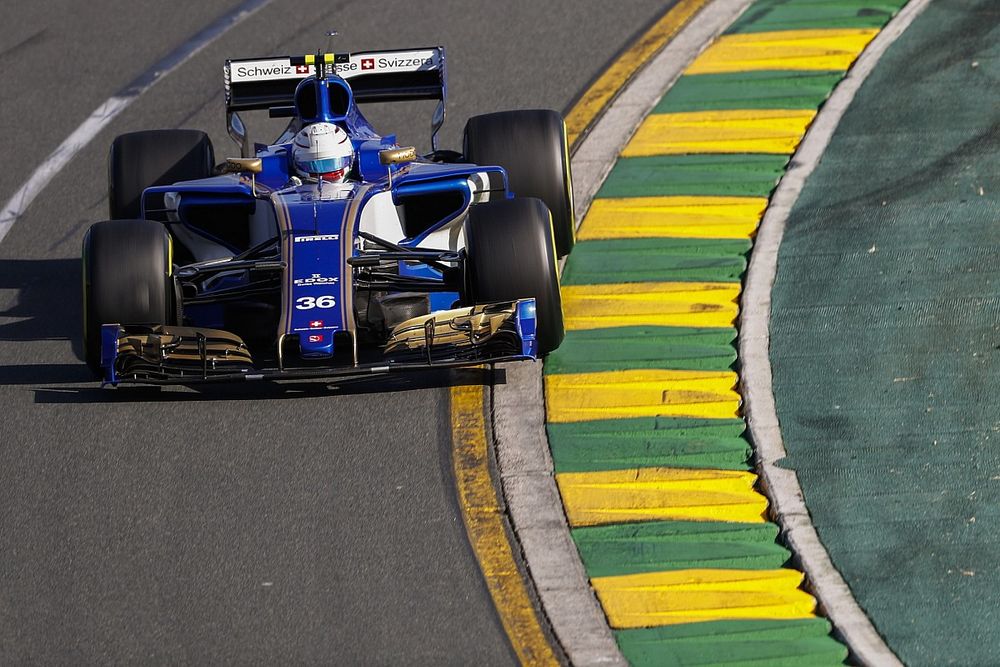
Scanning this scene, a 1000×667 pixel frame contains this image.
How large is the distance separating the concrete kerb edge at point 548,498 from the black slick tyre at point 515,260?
1.38 ft

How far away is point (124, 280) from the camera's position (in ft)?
28.4

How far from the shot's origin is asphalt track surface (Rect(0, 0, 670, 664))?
7.00m

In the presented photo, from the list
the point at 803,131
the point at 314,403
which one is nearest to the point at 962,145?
the point at 803,131

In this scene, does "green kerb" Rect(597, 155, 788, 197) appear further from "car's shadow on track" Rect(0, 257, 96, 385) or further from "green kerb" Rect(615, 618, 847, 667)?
"green kerb" Rect(615, 618, 847, 667)

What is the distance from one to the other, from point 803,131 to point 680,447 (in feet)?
13.0

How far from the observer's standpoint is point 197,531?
775 cm

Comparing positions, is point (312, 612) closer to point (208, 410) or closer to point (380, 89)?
point (208, 410)

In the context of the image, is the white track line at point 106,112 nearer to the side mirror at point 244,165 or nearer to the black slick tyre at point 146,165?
the black slick tyre at point 146,165

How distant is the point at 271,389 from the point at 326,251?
823 mm

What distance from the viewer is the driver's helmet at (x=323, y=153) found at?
955 cm

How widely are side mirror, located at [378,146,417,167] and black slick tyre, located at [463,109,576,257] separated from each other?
0.55 m

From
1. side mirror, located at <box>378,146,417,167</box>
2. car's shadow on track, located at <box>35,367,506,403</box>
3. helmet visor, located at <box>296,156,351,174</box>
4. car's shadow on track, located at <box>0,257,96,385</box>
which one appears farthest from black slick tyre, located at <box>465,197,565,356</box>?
car's shadow on track, located at <box>0,257,96,385</box>

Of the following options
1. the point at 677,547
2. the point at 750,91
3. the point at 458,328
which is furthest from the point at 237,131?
the point at 677,547

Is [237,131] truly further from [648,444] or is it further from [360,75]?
[648,444]
